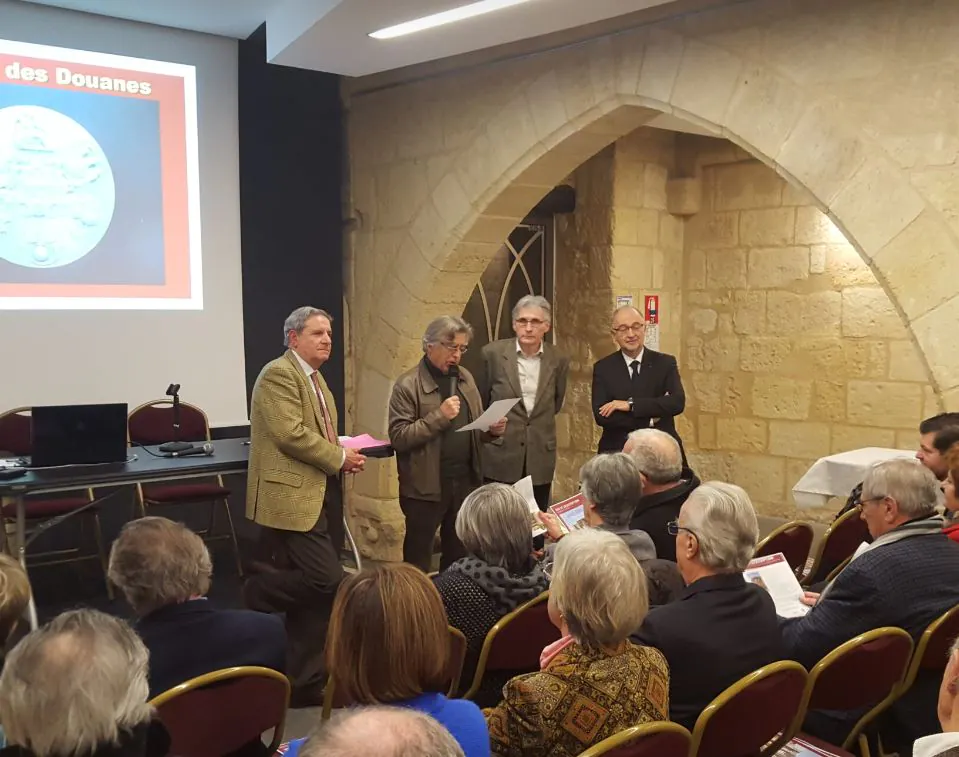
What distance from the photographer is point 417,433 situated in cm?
370

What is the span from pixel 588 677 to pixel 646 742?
0.15 metres

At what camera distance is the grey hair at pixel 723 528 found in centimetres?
199

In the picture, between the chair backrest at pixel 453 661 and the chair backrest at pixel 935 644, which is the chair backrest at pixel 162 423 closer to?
the chair backrest at pixel 453 661

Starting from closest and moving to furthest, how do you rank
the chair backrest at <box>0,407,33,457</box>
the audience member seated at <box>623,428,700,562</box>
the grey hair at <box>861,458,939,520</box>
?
the grey hair at <box>861,458,939,520</box>
the audience member seated at <box>623,428,700,562</box>
the chair backrest at <box>0,407,33,457</box>

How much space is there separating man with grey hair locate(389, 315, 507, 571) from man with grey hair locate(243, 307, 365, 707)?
0.35 meters

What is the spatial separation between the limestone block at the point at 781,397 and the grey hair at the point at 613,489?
3716 millimetres

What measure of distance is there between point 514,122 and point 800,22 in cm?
161

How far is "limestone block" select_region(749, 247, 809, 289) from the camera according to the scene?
5.82 meters

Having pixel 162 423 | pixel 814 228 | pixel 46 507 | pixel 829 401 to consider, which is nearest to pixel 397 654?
pixel 46 507

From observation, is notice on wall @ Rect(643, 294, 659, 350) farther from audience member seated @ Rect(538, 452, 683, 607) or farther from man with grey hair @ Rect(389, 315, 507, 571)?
audience member seated @ Rect(538, 452, 683, 607)

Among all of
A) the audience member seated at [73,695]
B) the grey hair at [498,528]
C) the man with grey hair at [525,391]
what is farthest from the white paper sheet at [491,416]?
the audience member seated at [73,695]

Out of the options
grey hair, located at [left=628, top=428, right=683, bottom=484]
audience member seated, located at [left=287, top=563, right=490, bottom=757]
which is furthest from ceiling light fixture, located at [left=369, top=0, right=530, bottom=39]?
audience member seated, located at [left=287, top=563, right=490, bottom=757]

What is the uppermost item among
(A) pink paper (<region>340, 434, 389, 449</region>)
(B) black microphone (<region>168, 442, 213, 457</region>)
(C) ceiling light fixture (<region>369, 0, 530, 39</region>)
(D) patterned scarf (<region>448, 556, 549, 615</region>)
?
(C) ceiling light fixture (<region>369, 0, 530, 39</region>)

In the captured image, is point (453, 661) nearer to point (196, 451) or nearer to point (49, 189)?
point (196, 451)
